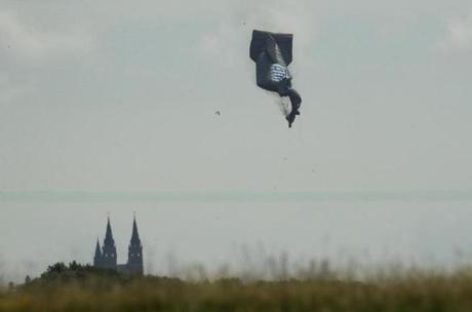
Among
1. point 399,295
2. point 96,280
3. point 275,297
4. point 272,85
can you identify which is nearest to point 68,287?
point 96,280

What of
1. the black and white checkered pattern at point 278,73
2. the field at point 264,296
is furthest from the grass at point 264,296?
the black and white checkered pattern at point 278,73

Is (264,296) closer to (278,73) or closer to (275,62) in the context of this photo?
(278,73)

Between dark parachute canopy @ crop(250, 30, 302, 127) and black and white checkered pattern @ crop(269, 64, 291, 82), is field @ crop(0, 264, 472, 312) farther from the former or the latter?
black and white checkered pattern @ crop(269, 64, 291, 82)

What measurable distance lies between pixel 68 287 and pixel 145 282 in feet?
4.33

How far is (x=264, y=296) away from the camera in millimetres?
15531

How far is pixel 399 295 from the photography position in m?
15.5

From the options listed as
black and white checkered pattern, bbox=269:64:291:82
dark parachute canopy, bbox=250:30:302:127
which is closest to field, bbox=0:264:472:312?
dark parachute canopy, bbox=250:30:302:127

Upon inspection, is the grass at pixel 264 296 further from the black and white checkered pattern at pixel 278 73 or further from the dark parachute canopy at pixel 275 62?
the black and white checkered pattern at pixel 278 73

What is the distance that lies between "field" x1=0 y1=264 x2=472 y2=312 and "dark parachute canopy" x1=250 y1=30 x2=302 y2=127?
337 feet

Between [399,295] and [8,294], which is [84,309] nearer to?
[8,294]

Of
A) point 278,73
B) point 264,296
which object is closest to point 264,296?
point 264,296

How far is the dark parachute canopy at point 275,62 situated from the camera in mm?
129375

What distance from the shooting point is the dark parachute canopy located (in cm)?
12938

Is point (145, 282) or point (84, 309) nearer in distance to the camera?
point (84, 309)
